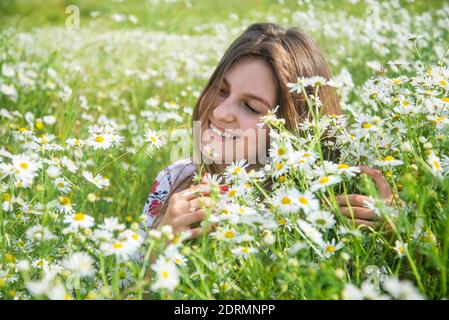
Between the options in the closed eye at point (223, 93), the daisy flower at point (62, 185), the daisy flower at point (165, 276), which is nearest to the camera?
the daisy flower at point (165, 276)

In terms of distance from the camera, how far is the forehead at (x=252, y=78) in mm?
1620

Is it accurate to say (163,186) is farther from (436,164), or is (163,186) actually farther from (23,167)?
(436,164)

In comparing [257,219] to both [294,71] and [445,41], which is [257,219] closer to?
[294,71]

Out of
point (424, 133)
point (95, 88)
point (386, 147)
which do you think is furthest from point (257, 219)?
point (95, 88)

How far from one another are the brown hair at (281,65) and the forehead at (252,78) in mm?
16

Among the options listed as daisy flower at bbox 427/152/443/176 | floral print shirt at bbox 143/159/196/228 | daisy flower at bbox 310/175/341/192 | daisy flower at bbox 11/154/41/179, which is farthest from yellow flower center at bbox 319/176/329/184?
floral print shirt at bbox 143/159/196/228

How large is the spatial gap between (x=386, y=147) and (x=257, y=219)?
0.43m

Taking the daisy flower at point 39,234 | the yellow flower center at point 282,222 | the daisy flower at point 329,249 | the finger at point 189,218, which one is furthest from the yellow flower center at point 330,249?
the daisy flower at point 39,234

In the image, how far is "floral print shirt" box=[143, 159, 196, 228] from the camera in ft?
6.08

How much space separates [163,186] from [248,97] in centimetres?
52

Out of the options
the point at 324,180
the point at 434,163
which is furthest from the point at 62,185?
the point at 434,163

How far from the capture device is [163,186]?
74.5 inches

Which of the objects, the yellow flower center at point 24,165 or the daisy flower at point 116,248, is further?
the yellow flower center at point 24,165

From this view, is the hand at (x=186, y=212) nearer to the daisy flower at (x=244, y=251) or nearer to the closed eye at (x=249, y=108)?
the daisy flower at (x=244, y=251)
